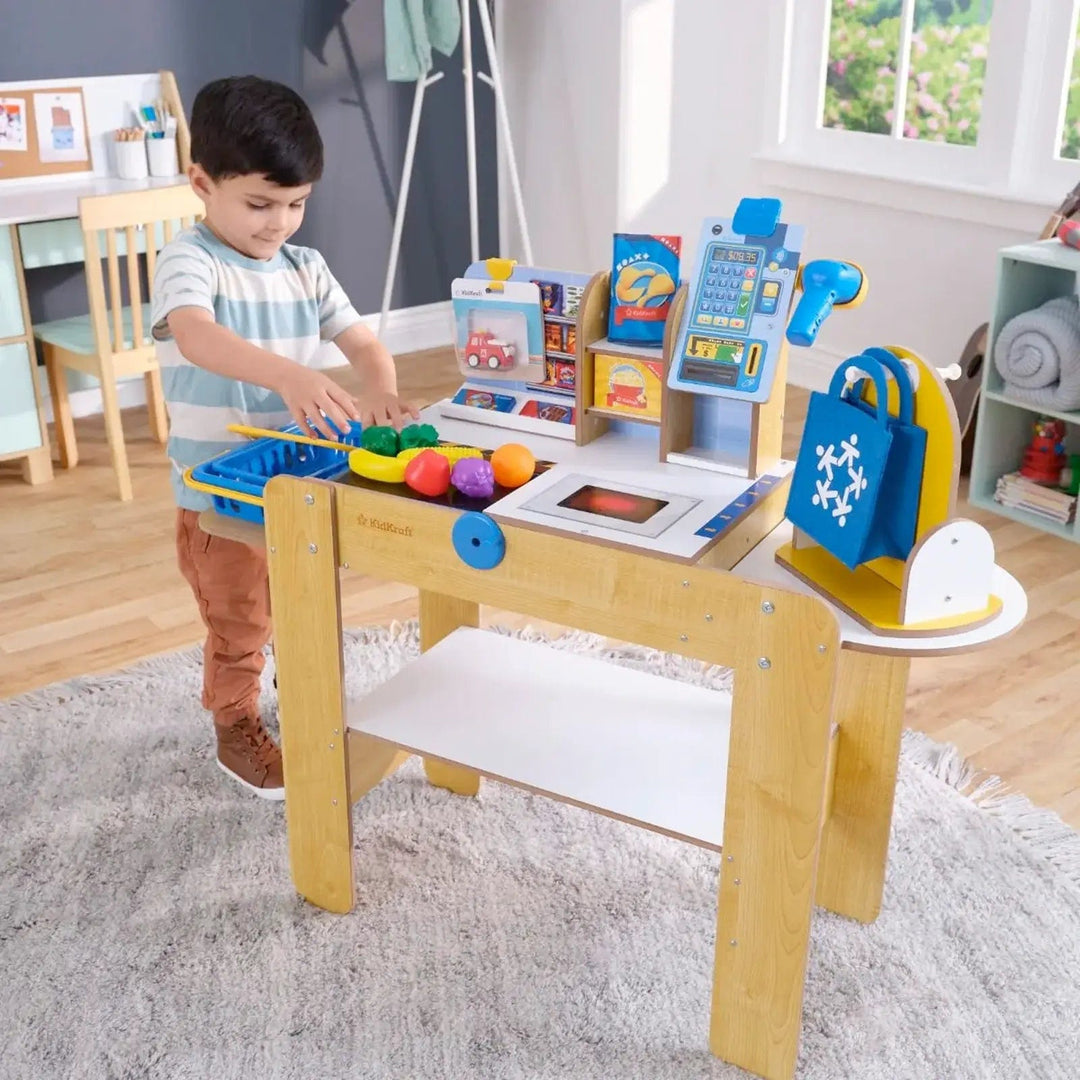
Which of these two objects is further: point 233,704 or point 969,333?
point 969,333

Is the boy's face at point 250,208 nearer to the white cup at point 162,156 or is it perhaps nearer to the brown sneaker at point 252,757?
the brown sneaker at point 252,757

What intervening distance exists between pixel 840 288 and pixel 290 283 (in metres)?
0.81

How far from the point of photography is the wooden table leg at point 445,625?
1.91 m

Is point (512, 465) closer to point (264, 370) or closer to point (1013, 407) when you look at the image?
point (264, 370)

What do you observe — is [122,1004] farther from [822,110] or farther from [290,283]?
[822,110]

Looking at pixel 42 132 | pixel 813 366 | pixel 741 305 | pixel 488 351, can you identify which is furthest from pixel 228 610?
pixel 813 366

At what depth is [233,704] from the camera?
2004mm

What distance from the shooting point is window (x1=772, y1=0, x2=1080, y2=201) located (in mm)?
3137

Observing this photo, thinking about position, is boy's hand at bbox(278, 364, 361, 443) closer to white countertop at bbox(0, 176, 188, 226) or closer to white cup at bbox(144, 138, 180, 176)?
white countertop at bbox(0, 176, 188, 226)

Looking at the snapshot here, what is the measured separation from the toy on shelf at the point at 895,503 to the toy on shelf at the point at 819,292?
8 centimetres

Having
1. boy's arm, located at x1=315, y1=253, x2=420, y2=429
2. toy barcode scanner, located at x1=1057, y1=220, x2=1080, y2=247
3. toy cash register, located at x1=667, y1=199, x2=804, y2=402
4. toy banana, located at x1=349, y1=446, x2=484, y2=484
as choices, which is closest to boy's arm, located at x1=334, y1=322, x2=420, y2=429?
boy's arm, located at x1=315, y1=253, x2=420, y2=429

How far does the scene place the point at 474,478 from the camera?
4.75 ft

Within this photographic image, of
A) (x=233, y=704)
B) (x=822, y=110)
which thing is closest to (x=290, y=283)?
(x=233, y=704)

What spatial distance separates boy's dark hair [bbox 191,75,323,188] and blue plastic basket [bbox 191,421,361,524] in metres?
0.33
